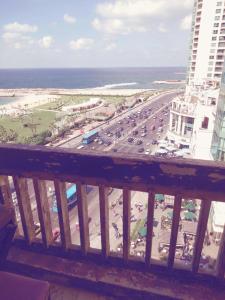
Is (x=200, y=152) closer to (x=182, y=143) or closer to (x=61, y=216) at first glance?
(x=182, y=143)

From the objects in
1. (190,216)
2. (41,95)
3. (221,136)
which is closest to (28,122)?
(190,216)

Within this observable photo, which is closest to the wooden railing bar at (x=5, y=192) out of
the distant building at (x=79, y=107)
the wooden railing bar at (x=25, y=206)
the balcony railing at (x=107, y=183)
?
the balcony railing at (x=107, y=183)

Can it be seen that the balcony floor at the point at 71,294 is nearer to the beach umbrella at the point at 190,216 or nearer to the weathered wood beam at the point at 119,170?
the weathered wood beam at the point at 119,170

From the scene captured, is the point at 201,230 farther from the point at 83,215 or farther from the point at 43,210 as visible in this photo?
the point at 43,210

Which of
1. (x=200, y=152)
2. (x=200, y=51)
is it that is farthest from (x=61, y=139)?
(x=200, y=51)

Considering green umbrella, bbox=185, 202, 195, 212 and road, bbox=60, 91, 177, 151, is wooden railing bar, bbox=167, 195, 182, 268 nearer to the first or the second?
green umbrella, bbox=185, 202, 195, 212

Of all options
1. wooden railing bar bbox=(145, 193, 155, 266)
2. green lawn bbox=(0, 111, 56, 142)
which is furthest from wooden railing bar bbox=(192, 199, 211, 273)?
green lawn bbox=(0, 111, 56, 142)
